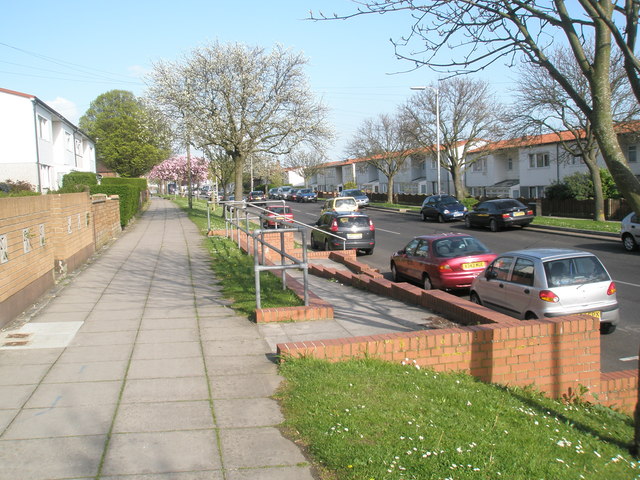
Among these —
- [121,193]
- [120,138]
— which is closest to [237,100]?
[121,193]

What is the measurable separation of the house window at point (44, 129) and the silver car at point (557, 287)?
3007 cm

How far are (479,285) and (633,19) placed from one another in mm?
6244

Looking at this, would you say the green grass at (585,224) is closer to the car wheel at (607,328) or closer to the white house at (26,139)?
the car wheel at (607,328)

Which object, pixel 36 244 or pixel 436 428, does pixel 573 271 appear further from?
pixel 36 244

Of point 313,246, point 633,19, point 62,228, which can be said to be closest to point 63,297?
point 62,228

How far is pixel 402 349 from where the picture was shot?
6.07 meters

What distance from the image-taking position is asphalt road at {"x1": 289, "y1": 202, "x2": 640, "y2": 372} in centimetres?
858

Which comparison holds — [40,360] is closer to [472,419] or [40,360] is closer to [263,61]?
[472,419]

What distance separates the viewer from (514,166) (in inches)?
2060

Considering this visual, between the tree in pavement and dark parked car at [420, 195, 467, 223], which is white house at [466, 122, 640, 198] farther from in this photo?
the tree in pavement

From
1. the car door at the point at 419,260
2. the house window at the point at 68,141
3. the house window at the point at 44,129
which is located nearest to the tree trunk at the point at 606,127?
the car door at the point at 419,260

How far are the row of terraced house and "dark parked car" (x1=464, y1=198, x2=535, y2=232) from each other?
5011 mm

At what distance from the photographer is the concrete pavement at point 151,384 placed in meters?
4.04

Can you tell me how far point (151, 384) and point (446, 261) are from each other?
328 inches
